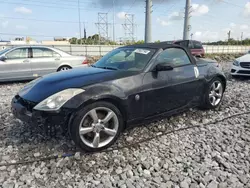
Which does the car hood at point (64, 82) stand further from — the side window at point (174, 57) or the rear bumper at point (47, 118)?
the side window at point (174, 57)

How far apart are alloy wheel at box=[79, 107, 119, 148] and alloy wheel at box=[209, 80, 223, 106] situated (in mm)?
2416

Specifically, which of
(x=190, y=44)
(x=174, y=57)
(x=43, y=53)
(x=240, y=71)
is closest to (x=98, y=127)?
(x=174, y=57)

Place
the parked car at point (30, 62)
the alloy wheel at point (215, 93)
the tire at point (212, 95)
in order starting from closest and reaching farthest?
the tire at point (212, 95)
the alloy wheel at point (215, 93)
the parked car at point (30, 62)

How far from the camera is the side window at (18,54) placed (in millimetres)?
7583

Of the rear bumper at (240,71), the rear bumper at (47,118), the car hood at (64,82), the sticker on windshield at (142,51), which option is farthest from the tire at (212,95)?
the rear bumper at (240,71)

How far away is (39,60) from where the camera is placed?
793 centimetres

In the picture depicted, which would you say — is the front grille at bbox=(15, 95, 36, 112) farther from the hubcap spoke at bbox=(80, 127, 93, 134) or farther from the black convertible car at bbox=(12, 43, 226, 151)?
the hubcap spoke at bbox=(80, 127, 93, 134)

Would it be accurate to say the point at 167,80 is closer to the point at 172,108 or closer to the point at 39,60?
the point at 172,108

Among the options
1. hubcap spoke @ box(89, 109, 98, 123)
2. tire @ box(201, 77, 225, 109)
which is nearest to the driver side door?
tire @ box(201, 77, 225, 109)

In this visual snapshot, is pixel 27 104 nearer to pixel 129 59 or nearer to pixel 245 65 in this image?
pixel 129 59

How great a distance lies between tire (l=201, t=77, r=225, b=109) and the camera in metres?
4.33

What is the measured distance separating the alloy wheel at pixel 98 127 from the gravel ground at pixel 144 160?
0.18 metres

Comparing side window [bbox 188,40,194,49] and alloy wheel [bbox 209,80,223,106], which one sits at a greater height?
side window [bbox 188,40,194,49]

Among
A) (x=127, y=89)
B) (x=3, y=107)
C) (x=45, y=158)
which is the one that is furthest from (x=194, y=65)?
(x=3, y=107)
